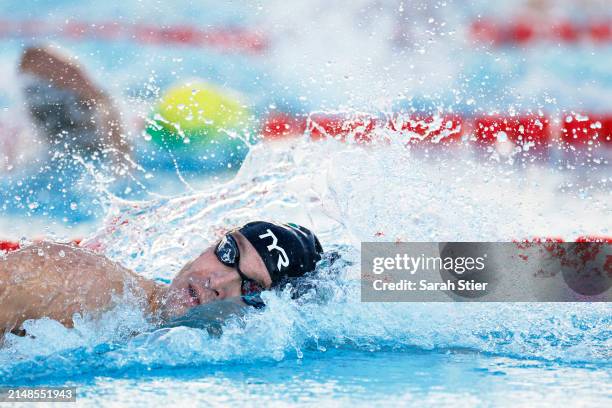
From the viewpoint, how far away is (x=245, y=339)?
170 centimetres

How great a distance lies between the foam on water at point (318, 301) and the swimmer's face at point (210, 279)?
0.33 ft

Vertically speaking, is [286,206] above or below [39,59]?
below

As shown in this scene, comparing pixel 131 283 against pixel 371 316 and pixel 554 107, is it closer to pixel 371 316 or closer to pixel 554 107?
pixel 371 316

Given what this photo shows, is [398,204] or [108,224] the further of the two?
[108,224]

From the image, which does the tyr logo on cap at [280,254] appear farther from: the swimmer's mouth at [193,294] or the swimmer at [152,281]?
the swimmer's mouth at [193,294]

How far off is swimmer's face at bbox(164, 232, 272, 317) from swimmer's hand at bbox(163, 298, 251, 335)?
0.02 meters

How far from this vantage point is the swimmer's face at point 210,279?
1.91m

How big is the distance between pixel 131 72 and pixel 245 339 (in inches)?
147

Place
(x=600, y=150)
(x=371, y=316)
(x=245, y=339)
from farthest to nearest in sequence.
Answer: (x=600, y=150), (x=371, y=316), (x=245, y=339)

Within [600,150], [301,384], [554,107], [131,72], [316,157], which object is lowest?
[301,384]

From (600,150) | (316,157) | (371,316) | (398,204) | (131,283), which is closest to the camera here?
(131,283)

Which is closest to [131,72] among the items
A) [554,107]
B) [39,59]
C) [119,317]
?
[39,59]

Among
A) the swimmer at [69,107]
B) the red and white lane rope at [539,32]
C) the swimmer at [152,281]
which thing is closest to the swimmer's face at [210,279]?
the swimmer at [152,281]

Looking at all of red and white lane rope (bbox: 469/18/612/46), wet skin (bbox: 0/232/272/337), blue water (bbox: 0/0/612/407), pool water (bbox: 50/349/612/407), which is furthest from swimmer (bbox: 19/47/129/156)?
pool water (bbox: 50/349/612/407)
